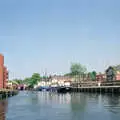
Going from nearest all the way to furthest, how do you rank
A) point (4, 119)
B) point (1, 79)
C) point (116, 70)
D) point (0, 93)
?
1. point (4, 119)
2. point (0, 93)
3. point (1, 79)
4. point (116, 70)

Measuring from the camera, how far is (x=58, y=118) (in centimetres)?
5359

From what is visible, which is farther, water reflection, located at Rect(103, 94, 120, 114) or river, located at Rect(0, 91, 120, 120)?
water reflection, located at Rect(103, 94, 120, 114)

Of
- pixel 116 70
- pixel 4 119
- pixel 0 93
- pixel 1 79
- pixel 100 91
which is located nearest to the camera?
pixel 4 119

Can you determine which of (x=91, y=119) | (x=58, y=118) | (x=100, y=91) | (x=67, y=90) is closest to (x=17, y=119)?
(x=58, y=118)

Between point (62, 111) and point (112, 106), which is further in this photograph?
point (112, 106)

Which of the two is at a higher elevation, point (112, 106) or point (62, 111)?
point (112, 106)

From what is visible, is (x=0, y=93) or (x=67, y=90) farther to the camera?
(x=67, y=90)

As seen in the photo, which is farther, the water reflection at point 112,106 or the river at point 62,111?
the water reflection at point 112,106

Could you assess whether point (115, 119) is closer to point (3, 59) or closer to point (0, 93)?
point (0, 93)

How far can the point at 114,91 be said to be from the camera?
495 feet

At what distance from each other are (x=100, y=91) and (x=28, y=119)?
388ft

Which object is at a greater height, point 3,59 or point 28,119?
point 3,59

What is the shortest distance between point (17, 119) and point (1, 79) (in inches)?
→ 3909

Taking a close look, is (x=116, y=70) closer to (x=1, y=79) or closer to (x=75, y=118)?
(x=1, y=79)
